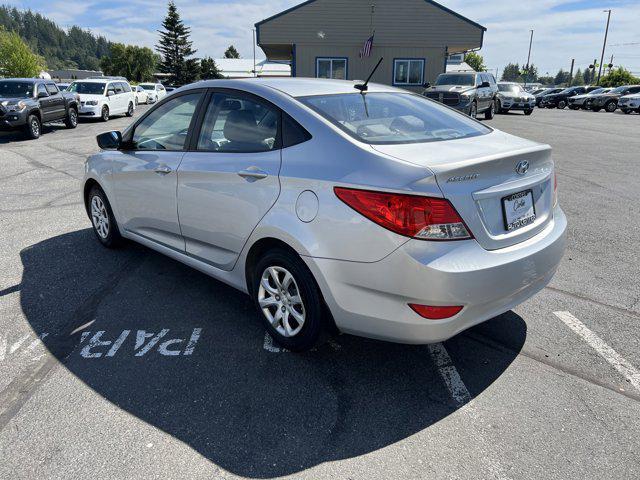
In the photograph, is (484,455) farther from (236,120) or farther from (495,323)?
(236,120)

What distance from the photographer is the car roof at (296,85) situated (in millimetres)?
3396

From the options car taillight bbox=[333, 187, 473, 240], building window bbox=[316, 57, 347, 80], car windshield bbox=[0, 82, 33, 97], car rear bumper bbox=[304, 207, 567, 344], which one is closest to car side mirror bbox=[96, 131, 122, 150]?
car rear bumper bbox=[304, 207, 567, 344]

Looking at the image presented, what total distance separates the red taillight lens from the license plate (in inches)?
23.2

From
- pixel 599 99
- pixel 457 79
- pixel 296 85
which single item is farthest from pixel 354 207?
pixel 599 99

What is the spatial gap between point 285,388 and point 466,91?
18296mm

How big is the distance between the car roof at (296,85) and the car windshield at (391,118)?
0.31ft

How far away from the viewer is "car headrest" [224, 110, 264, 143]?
3.30 m

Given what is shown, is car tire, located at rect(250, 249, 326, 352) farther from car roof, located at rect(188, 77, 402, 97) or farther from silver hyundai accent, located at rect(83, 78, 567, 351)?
car roof, located at rect(188, 77, 402, 97)

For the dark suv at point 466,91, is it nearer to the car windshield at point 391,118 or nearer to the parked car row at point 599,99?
the car windshield at point 391,118

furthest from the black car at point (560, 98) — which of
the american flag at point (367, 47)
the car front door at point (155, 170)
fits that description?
the car front door at point (155, 170)

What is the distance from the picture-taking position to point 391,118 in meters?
3.34

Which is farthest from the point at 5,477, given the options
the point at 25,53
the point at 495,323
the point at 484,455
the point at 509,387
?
the point at 25,53

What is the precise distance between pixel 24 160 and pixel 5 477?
1113 centimetres

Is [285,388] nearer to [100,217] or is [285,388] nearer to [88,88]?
[100,217]
